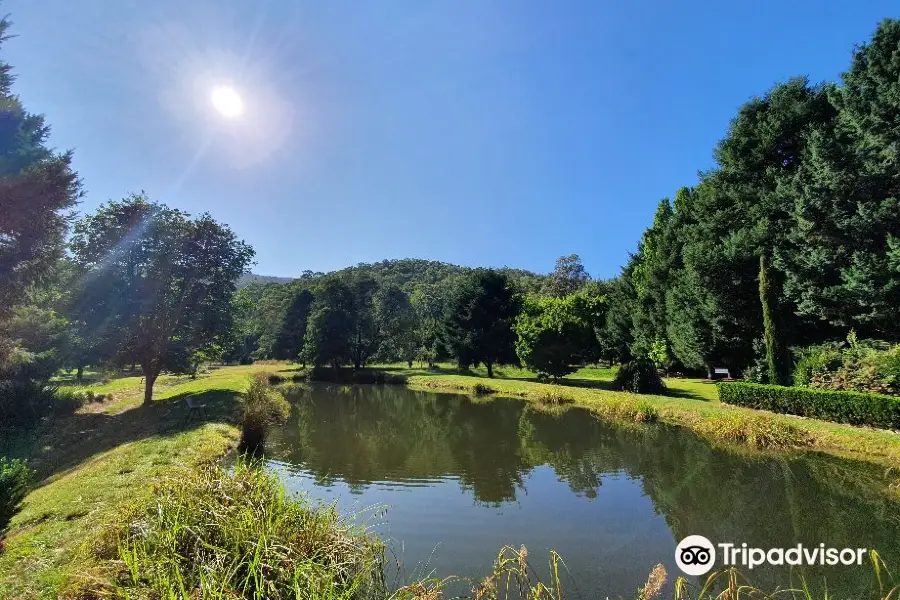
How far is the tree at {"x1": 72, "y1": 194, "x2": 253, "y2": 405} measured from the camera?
2430cm

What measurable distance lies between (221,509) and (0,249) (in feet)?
50.7

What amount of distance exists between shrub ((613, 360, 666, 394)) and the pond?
8919mm

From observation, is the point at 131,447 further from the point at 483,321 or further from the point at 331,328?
the point at 331,328

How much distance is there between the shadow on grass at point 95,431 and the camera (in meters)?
14.8

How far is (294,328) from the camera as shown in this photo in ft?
199

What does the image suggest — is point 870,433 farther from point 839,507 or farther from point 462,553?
point 462,553

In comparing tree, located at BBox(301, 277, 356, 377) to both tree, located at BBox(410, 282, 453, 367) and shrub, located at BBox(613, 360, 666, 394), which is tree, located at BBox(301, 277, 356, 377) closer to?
tree, located at BBox(410, 282, 453, 367)

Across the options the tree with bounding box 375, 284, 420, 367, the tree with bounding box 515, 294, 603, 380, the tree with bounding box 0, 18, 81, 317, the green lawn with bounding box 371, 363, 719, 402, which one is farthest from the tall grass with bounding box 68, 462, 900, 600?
the tree with bounding box 375, 284, 420, 367

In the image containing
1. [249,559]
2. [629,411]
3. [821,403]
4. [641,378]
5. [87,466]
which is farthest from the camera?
[641,378]

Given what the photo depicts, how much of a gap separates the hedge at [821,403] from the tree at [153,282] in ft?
95.0

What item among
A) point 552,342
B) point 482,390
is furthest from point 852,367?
point 482,390

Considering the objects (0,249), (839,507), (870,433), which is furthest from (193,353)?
(870,433)

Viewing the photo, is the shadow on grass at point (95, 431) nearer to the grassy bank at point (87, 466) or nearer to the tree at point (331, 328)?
the grassy bank at point (87, 466)

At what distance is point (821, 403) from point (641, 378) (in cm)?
1157
